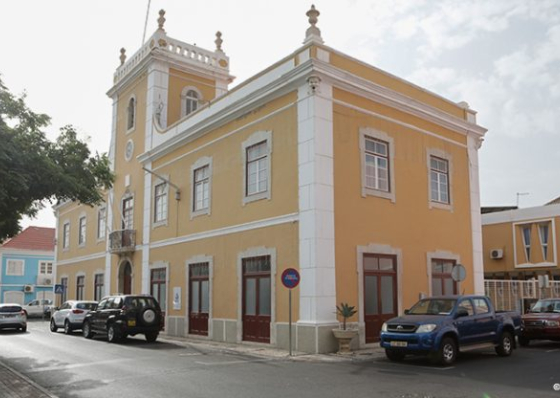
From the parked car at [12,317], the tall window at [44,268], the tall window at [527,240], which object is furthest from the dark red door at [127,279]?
the tall window at [44,268]

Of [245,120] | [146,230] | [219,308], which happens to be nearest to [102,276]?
[146,230]

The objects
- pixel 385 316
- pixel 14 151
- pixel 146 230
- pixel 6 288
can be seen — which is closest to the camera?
pixel 14 151

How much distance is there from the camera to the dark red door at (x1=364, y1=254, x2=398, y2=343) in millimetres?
17359

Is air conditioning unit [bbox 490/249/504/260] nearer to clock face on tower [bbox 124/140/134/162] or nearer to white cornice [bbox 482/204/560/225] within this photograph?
white cornice [bbox 482/204/560/225]

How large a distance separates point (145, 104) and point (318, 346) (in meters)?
16.9

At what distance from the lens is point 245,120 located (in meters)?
20.0

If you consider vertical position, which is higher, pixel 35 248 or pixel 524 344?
pixel 35 248

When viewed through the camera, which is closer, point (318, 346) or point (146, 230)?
point (318, 346)

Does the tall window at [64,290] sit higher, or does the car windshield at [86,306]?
the tall window at [64,290]

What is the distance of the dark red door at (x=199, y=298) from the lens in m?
21.3

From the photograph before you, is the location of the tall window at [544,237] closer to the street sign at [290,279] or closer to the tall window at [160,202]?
the tall window at [160,202]

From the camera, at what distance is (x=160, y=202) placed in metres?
25.6

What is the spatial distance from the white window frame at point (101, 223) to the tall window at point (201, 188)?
11.3 meters

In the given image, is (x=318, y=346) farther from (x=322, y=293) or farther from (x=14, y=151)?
(x=14, y=151)
